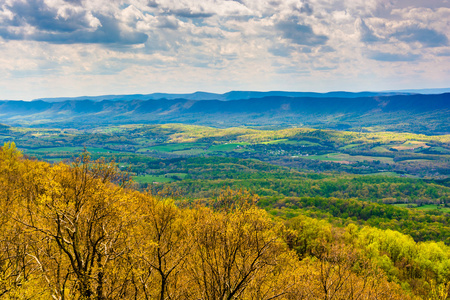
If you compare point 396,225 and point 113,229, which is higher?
point 113,229

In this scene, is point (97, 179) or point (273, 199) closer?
point (97, 179)

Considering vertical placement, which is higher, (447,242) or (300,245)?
(300,245)

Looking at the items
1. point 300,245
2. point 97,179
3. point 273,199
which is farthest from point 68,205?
point 273,199

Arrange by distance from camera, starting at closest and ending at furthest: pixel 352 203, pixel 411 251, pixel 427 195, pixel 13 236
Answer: pixel 13 236 → pixel 411 251 → pixel 352 203 → pixel 427 195

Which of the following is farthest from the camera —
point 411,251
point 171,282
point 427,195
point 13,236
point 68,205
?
point 427,195

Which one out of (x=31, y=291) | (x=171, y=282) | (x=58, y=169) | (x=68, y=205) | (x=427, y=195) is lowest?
(x=427, y=195)

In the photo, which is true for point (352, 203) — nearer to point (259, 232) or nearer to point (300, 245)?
point (300, 245)

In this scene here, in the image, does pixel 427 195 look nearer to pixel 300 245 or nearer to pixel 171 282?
pixel 300 245

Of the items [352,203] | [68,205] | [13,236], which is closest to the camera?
[68,205]

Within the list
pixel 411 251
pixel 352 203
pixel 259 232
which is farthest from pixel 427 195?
pixel 259 232
